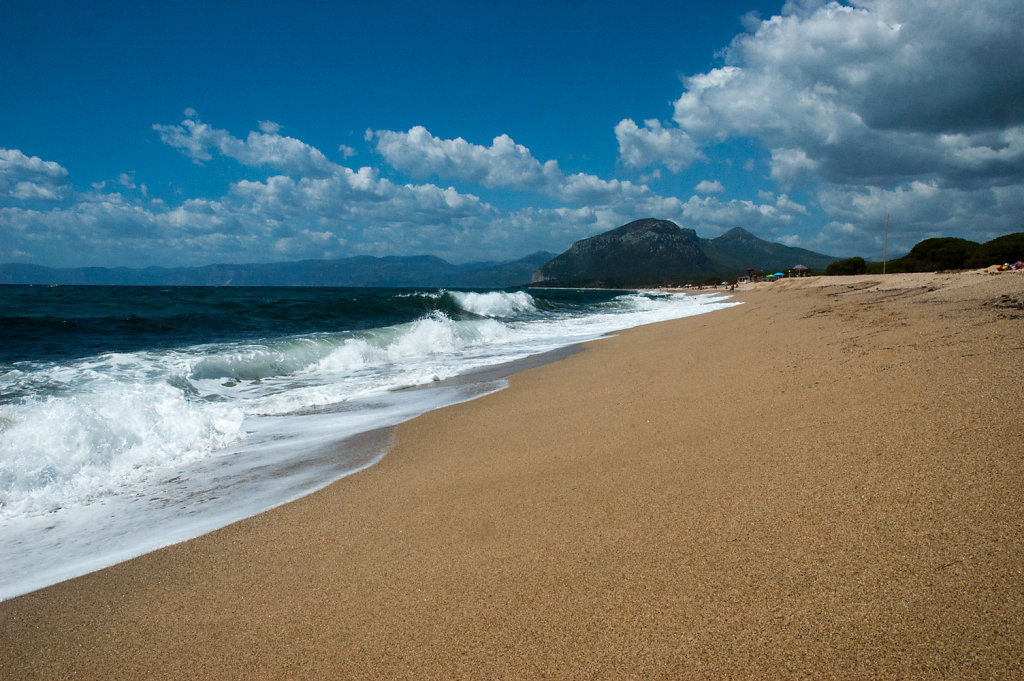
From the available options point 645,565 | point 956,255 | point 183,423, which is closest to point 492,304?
point 183,423

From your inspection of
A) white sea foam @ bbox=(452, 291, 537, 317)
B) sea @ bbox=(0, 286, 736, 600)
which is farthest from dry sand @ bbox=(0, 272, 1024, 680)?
white sea foam @ bbox=(452, 291, 537, 317)

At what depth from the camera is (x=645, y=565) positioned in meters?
1.98

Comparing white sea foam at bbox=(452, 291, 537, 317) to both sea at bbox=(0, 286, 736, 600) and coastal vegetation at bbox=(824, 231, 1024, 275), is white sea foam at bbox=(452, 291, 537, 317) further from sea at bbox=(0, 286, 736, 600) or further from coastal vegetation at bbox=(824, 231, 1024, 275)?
coastal vegetation at bbox=(824, 231, 1024, 275)

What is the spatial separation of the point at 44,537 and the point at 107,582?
133 cm

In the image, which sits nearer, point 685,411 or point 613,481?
point 613,481

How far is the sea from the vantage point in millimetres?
3479

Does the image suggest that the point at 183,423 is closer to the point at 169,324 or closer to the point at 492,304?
the point at 169,324

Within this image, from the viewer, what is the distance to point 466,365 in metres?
10.7

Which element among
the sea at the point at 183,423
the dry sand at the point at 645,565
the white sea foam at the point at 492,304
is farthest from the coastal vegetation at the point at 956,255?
the dry sand at the point at 645,565

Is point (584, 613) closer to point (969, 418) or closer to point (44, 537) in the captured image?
point (969, 418)

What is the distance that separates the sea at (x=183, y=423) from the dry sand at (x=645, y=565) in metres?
0.68

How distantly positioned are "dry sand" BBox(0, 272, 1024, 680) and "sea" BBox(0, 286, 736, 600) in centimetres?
68

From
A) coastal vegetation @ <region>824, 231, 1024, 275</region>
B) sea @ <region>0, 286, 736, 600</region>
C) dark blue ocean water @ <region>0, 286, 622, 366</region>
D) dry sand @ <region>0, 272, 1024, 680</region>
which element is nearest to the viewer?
dry sand @ <region>0, 272, 1024, 680</region>

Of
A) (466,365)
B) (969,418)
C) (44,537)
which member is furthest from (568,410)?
(466,365)
